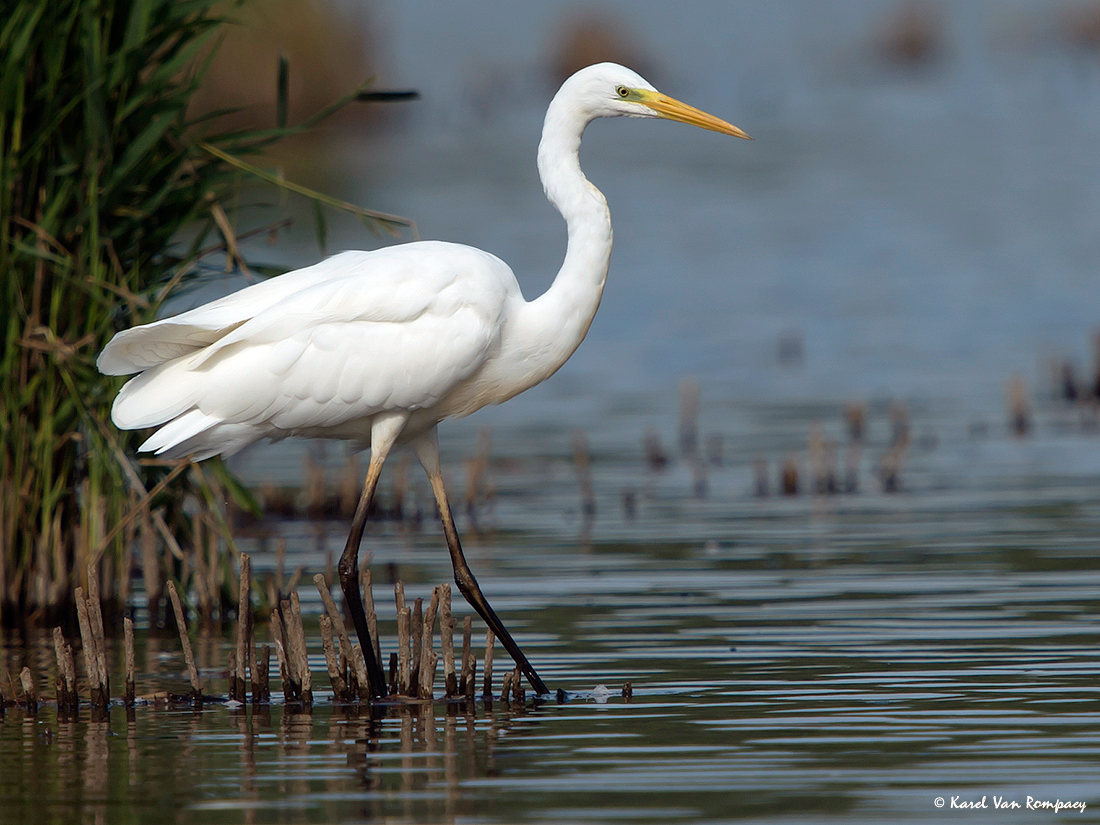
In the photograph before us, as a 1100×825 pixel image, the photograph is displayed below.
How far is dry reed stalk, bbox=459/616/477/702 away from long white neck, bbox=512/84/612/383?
1.24 metres

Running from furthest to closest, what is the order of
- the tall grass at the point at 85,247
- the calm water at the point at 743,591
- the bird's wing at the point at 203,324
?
the tall grass at the point at 85,247
the bird's wing at the point at 203,324
the calm water at the point at 743,591

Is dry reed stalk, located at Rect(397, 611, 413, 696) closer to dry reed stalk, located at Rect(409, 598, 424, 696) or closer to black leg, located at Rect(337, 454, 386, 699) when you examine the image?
dry reed stalk, located at Rect(409, 598, 424, 696)

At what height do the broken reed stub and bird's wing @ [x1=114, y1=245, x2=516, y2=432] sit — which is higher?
bird's wing @ [x1=114, y1=245, x2=516, y2=432]

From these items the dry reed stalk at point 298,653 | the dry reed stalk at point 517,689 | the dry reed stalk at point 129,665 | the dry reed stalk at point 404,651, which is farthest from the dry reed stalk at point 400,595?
the dry reed stalk at point 129,665

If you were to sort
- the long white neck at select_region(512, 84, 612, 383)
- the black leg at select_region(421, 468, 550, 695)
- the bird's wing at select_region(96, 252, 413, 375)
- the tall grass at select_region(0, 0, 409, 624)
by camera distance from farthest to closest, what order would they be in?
the tall grass at select_region(0, 0, 409, 624) → the long white neck at select_region(512, 84, 612, 383) → the black leg at select_region(421, 468, 550, 695) → the bird's wing at select_region(96, 252, 413, 375)

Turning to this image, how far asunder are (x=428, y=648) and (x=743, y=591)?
269cm

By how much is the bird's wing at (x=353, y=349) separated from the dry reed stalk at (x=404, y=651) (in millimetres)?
A: 990

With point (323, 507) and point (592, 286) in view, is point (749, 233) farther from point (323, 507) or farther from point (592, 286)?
point (592, 286)

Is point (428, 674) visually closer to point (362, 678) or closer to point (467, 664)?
point (467, 664)

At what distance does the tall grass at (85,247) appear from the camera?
352 inches

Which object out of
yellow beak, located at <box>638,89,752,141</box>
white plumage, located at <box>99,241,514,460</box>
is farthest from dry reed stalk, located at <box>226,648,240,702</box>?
yellow beak, located at <box>638,89,752,141</box>

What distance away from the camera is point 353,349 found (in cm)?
781

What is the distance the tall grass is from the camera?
29.3 ft

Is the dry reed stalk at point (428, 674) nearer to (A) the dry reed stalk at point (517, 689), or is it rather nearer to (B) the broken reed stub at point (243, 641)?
(A) the dry reed stalk at point (517, 689)
